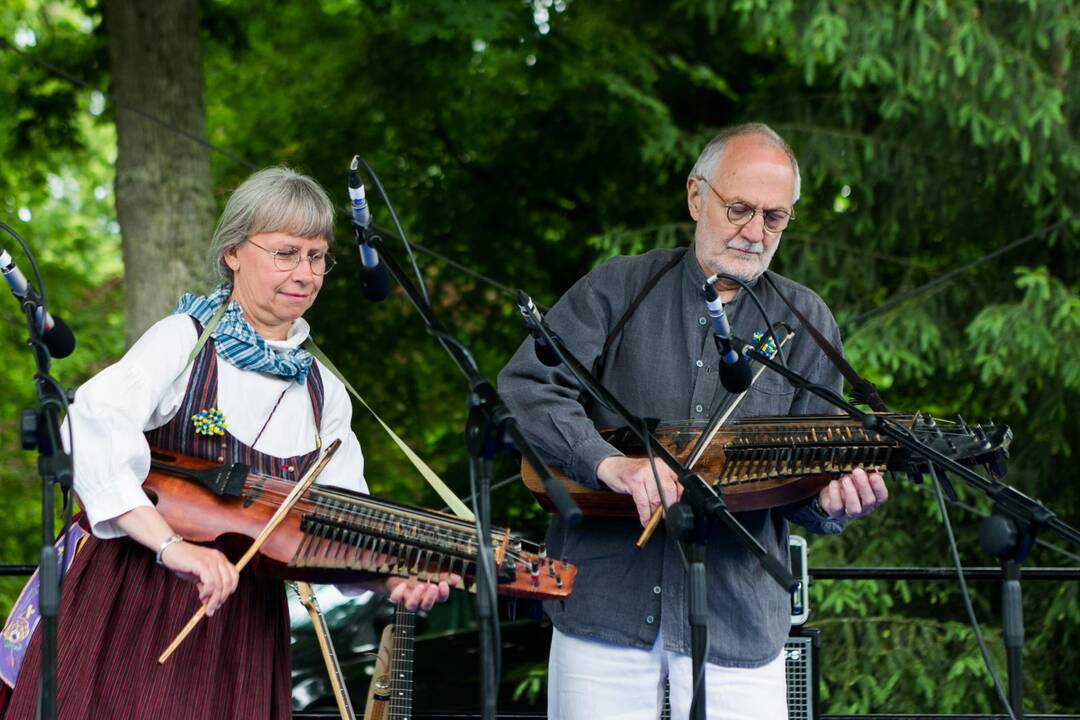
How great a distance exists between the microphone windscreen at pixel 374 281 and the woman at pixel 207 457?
0.42 metres

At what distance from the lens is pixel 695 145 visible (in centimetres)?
762

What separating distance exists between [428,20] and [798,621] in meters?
4.12

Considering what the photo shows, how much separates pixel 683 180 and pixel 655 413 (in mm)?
5251

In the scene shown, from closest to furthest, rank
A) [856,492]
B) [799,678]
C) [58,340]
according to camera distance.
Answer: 1. [58,340]
2. [856,492]
3. [799,678]

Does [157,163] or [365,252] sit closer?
[365,252]

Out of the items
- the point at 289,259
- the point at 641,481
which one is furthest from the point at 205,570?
the point at 641,481

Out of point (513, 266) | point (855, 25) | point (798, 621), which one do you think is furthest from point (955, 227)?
point (798, 621)

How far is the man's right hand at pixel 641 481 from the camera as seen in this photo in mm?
3019

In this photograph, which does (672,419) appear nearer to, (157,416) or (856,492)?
(856,492)

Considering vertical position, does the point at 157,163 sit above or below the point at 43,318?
above

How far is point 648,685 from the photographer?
3.28 metres

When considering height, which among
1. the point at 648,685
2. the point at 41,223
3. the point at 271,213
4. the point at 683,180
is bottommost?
the point at 648,685

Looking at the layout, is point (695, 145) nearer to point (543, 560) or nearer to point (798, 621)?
point (798, 621)

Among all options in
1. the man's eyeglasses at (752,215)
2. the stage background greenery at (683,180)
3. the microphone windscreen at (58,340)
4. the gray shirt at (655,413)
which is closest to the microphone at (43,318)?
the microphone windscreen at (58,340)
